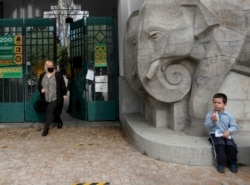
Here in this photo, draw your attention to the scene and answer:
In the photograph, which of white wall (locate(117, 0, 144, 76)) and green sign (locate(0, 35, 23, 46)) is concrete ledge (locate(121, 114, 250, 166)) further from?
green sign (locate(0, 35, 23, 46))

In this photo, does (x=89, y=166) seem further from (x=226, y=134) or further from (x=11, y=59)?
(x=11, y=59)

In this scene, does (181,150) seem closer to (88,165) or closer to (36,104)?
(88,165)

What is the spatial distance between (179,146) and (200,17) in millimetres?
2046

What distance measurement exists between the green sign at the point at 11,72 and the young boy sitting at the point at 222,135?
5392 mm

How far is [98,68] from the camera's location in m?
8.80

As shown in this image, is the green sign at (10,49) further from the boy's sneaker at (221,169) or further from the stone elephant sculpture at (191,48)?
the boy's sneaker at (221,169)

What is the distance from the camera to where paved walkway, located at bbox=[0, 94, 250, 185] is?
459 centimetres

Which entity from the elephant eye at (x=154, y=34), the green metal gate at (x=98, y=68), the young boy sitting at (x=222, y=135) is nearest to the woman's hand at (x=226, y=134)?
the young boy sitting at (x=222, y=135)

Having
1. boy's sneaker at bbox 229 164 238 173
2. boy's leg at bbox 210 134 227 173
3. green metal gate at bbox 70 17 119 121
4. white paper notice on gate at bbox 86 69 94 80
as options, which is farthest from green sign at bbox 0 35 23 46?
boy's sneaker at bbox 229 164 238 173

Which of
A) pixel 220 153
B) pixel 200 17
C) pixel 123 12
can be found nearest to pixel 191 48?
pixel 200 17

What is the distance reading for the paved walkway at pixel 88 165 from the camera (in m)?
4.59

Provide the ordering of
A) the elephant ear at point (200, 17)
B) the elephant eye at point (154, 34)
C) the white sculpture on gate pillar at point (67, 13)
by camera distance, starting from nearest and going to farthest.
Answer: the elephant ear at point (200, 17) < the elephant eye at point (154, 34) < the white sculpture on gate pillar at point (67, 13)

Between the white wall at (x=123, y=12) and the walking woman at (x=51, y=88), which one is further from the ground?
the white wall at (x=123, y=12)

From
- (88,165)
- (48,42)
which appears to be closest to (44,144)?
(88,165)
